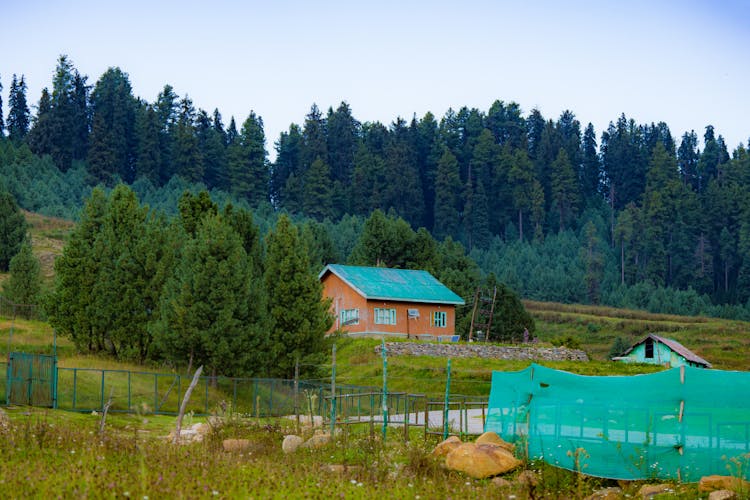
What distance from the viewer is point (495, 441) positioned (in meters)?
19.1

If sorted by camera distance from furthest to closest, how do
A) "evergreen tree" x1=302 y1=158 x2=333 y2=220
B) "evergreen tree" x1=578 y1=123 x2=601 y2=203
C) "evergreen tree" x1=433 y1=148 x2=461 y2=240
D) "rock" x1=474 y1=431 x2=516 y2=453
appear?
"evergreen tree" x1=578 y1=123 x2=601 y2=203 < "evergreen tree" x1=433 y1=148 x2=461 y2=240 < "evergreen tree" x1=302 y1=158 x2=333 y2=220 < "rock" x1=474 y1=431 x2=516 y2=453

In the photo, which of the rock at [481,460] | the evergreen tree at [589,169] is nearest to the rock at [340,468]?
the rock at [481,460]

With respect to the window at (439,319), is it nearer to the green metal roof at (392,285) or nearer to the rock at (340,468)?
the green metal roof at (392,285)

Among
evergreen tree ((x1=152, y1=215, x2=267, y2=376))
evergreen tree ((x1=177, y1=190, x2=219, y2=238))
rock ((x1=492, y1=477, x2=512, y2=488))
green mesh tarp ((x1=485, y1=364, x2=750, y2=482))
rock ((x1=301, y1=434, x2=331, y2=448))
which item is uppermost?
evergreen tree ((x1=177, y1=190, x2=219, y2=238))

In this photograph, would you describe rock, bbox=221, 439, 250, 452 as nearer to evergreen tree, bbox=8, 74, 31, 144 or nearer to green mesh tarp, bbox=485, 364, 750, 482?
green mesh tarp, bbox=485, 364, 750, 482

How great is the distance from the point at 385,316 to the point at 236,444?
42370 millimetres

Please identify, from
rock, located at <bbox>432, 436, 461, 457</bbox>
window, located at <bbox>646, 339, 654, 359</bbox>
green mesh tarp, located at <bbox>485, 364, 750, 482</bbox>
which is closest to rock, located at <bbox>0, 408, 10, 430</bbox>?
rock, located at <bbox>432, 436, 461, 457</bbox>

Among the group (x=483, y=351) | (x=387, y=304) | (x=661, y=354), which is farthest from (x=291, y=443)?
(x=661, y=354)

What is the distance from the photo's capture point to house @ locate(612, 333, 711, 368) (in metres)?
62.8

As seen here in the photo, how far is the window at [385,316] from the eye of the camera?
61250mm

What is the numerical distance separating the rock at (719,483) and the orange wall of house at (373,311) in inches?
1800

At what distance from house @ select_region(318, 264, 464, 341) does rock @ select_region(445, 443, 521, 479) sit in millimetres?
42175

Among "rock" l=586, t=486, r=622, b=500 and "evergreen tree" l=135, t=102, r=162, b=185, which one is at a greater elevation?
"evergreen tree" l=135, t=102, r=162, b=185

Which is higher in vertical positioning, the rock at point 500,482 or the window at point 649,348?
the window at point 649,348
